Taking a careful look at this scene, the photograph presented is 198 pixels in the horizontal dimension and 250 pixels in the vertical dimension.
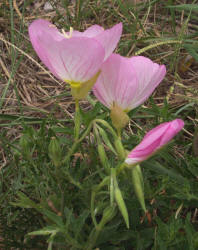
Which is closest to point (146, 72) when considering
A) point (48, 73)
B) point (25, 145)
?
point (25, 145)

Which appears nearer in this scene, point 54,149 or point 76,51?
point 76,51

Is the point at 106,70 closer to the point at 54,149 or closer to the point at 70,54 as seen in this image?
the point at 70,54

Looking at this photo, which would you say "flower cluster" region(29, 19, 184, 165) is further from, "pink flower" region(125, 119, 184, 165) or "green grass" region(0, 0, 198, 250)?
"green grass" region(0, 0, 198, 250)

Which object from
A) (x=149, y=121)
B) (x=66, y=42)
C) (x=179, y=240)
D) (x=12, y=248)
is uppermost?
(x=66, y=42)

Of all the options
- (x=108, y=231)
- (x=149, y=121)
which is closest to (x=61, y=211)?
(x=108, y=231)

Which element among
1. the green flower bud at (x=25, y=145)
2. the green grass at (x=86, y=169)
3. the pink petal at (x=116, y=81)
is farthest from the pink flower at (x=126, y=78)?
the green flower bud at (x=25, y=145)

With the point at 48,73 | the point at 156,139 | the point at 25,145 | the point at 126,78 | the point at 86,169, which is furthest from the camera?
the point at 48,73

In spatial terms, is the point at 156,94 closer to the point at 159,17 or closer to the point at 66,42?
the point at 159,17
